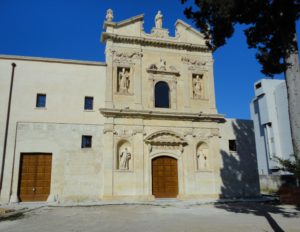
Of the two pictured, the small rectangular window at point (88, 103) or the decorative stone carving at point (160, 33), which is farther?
the decorative stone carving at point (160, 33)

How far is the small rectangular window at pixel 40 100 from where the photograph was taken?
58.7 ft

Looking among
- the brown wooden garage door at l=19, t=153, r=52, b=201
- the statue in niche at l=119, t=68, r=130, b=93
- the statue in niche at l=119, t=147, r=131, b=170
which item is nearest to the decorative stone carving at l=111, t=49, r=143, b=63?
the statue in niche at l=119, t=68, r=130, b=93

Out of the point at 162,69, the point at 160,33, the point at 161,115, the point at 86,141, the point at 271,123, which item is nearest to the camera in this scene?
the point at 86,141

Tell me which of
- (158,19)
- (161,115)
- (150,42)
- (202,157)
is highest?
(158,19)

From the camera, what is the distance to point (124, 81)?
1973 cm

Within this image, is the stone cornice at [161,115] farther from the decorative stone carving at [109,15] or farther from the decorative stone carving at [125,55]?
the decorative stone carving at [109,15]

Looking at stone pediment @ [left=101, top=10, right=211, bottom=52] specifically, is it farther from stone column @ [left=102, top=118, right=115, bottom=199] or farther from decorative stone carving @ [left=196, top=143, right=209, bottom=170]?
decorative stone carving @ [left=196, top=143, right=209, bottom=170]

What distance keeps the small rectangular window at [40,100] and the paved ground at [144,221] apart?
6.74 m

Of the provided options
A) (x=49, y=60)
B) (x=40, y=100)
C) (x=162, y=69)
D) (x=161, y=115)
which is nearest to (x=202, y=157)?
(x=161, y=115)

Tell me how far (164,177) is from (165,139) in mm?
2447

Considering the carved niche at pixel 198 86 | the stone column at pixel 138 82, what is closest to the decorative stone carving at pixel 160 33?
the stone column at pixel 138 82

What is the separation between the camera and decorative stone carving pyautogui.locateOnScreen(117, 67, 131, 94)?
19.6m

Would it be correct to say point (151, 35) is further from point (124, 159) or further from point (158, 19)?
point (124, 159)

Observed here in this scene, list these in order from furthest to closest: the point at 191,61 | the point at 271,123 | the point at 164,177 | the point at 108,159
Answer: the point at 271,123
the point at 191,61
the point at 164,177
the point at 108,159
